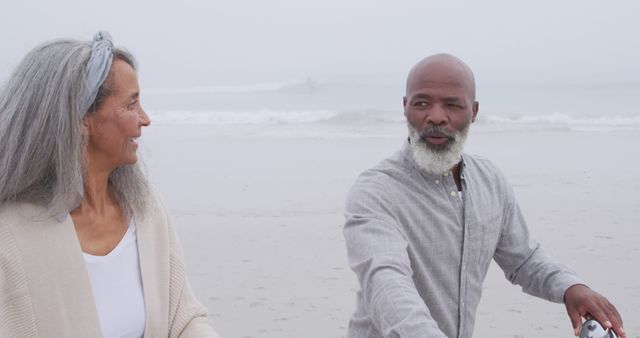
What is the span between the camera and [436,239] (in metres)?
2.37

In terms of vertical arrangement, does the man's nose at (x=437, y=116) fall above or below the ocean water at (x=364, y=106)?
above

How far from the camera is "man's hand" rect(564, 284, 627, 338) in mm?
2195

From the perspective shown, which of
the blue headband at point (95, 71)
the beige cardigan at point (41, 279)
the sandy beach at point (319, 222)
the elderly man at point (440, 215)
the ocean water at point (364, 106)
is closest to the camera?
the beige cardigan at point (41, 279)

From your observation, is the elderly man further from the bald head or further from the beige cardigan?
the beige cardigan

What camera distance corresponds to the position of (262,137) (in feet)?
Answer: 60.0

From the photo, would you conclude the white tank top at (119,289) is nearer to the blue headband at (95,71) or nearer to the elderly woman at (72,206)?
the elderly woman at (72,206)

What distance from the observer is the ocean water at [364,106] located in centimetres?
2297

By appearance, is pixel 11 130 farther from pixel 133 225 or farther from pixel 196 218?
pixel 196 218

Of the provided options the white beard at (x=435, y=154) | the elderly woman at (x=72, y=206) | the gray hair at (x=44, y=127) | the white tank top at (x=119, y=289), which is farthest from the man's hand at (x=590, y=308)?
the gray hair at (x=44, y=127)

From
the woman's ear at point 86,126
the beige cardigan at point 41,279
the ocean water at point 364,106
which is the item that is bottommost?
the ocean water at point 364,106

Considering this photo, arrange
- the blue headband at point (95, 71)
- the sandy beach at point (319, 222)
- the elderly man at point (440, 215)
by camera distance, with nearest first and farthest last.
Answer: the blue headband at point (95, 71) → the elderly man at point (440, 215) → the sandy beach at point (319, 222)

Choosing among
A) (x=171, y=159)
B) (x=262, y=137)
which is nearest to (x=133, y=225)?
(x=171, y=159)

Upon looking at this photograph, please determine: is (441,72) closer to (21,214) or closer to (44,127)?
(44,127)

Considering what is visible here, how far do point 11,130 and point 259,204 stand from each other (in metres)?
7.77
